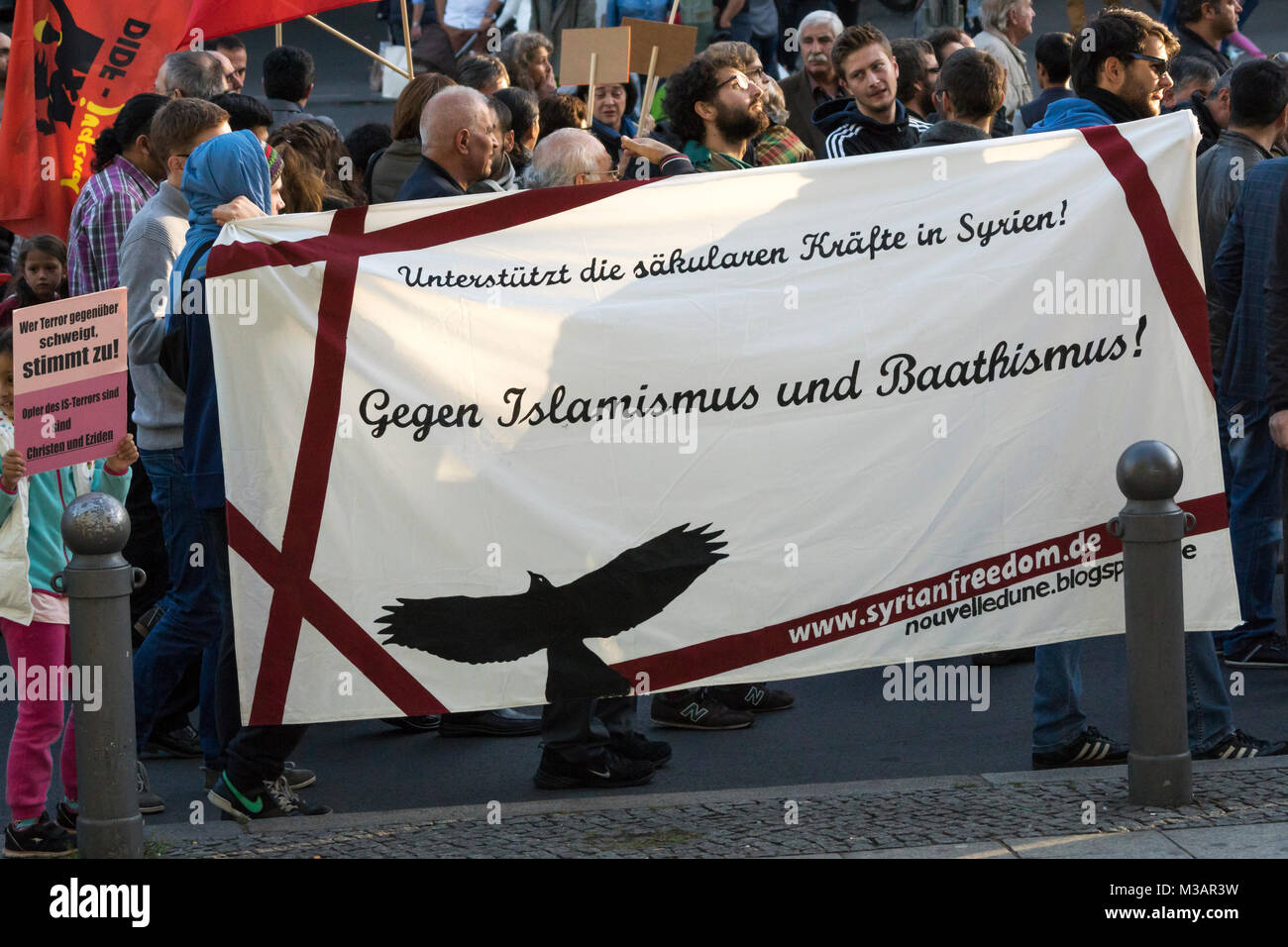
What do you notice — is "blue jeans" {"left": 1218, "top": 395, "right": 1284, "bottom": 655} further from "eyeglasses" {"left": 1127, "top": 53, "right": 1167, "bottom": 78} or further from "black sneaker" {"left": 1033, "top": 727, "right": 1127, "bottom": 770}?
"black sneaker" {"left": 1033, "top": 727, "right": 1127, "bottom": 770}

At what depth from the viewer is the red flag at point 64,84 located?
7.98 m

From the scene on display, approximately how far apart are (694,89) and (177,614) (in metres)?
2.71

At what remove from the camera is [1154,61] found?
577cm

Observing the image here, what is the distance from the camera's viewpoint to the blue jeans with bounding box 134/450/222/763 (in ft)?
18.3

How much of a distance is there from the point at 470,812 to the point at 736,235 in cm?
188

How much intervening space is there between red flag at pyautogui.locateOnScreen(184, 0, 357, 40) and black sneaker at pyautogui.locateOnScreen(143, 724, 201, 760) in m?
3.73

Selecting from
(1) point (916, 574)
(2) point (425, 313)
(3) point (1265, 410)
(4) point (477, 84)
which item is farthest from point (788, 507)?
(4) point (477, 84)

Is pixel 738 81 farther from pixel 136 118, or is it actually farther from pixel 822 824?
pixel 822 824

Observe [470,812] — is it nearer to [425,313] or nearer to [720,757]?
[720,757]

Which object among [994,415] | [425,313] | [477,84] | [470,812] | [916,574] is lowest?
[470,812]

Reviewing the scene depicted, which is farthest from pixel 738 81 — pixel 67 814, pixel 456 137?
pixel 67 814

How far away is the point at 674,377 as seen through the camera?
5.09m

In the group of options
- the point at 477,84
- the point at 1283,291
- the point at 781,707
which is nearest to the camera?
the point at 1283,291
